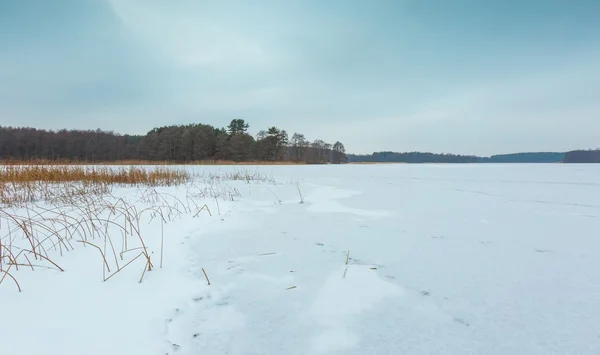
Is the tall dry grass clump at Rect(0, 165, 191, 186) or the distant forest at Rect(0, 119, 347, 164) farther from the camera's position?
the distant forest at Rect(0, 119, 347, 164)

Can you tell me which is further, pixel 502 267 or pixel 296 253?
pixel 296 253

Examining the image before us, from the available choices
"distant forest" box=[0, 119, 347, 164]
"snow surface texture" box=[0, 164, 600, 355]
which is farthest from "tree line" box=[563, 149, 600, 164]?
"snow surface texture" box=[0, 164, 600, 355]

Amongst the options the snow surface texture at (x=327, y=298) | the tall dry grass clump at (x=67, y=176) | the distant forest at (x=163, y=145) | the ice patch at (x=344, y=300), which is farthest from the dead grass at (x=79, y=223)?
the distant forest at (x=163, y=145)

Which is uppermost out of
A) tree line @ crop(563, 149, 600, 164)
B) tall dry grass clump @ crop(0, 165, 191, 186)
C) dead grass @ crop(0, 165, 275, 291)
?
tree line @ crop(563, 149, 600, 164)

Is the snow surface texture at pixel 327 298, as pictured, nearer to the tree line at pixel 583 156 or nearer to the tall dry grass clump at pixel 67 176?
the tall dry grass clump at pixel 67 176

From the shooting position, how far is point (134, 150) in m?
44.4

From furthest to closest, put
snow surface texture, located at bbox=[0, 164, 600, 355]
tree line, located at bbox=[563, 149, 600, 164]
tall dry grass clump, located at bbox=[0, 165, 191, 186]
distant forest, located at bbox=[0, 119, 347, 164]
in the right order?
tree line, located at bbox=[563, 149, 600, 164], distant forest, located at bbox=[0, 119, 347, 164], tall dry grass clump, located at bbox=[0, 165, 191, 186], snow surface texture, located at bbox=[0, 164, 600, 355]

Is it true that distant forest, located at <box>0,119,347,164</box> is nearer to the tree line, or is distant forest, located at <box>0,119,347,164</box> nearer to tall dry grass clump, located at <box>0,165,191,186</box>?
tall dry grass clump, located at <box>0,165,191,186</box>

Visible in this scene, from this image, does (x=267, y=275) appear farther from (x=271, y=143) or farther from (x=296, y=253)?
(x=271, y=143)

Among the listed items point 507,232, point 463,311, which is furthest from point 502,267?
point 507,232

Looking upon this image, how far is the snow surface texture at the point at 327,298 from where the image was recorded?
109 cm

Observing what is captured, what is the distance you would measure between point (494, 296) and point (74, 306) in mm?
2183

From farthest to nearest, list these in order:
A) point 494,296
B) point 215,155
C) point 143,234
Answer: point 215,155
point 143,234
point 494,296

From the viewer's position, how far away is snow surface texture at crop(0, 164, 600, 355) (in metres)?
1.09
